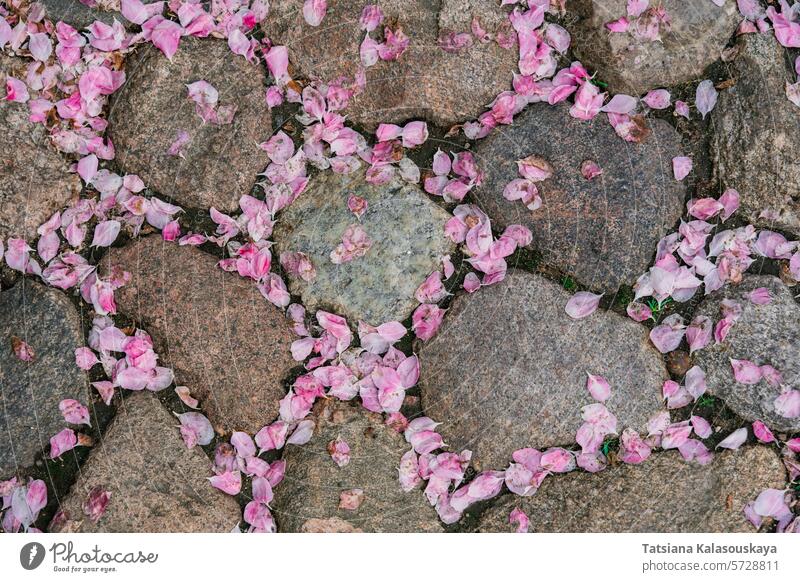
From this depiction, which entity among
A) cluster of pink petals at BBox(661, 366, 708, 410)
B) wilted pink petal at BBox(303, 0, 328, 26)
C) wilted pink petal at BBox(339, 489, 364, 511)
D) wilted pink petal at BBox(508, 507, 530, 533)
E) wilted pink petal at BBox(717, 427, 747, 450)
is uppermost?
wilted pink petal at BBox(303, 0, 328, 26)

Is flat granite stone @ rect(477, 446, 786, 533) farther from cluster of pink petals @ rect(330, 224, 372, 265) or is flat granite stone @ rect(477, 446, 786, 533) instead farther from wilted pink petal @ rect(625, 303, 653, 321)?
cluster of pink petals @ rect(330, 224, 372, 265)

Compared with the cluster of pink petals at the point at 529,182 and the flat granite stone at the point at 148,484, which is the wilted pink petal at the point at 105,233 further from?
the cluster of pink petals at the point at 529,182

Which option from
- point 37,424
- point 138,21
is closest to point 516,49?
point 138,21

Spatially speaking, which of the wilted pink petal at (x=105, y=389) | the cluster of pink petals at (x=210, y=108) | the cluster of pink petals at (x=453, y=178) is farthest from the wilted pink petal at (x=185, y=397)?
the cluster of pink petals at (x=453, y=178)

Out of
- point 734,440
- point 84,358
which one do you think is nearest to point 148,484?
point 84,358

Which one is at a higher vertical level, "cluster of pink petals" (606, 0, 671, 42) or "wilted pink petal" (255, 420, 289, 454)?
"cluster of pink petals" (606, 0, 671, 42)

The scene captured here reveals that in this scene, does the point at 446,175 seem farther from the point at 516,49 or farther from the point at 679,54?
the point at 679,54

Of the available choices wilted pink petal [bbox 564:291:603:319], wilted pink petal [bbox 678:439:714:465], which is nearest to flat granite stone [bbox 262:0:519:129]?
wilted pink petal [bbox 564:291:603:319]
